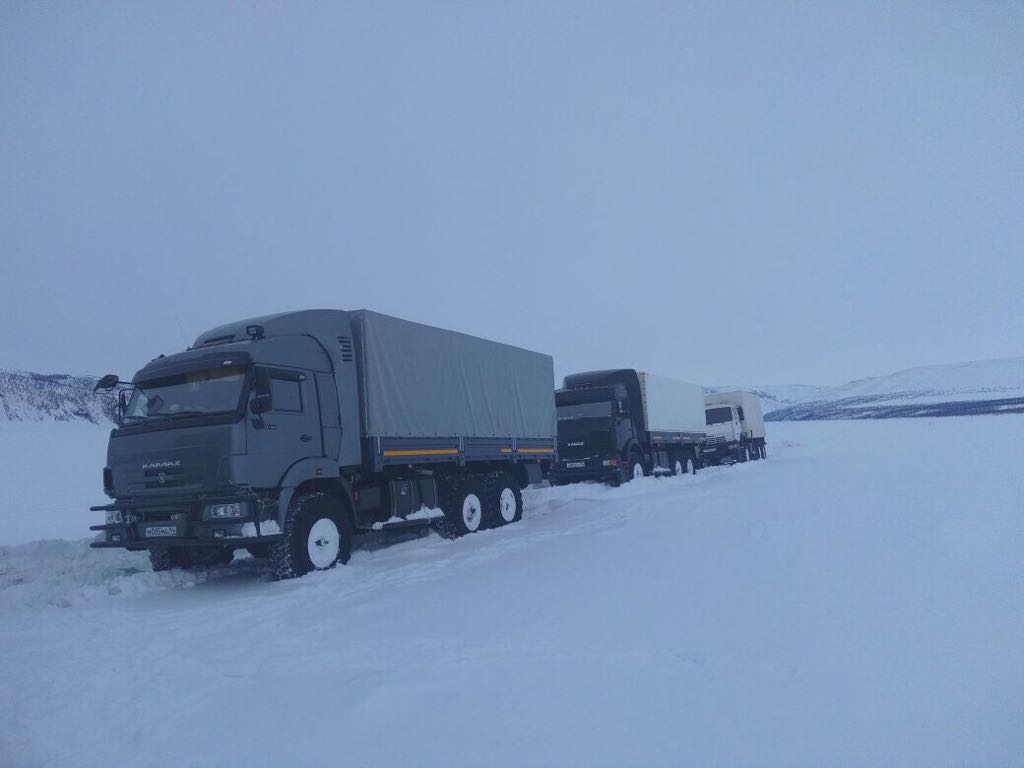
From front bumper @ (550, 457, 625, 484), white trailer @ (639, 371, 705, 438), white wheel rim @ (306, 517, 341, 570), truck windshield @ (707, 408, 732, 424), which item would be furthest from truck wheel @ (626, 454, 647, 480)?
white wheel rim @ (306, 517, 341, 570)

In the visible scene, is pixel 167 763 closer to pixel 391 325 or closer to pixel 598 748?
pixel 598 748

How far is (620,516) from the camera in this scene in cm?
1237

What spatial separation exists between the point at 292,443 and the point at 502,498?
5530 millimetres

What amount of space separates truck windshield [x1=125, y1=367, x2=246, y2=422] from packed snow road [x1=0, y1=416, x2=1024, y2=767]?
2115 millimetres

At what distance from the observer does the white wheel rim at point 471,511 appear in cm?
1226

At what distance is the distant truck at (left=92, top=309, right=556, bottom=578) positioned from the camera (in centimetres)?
802

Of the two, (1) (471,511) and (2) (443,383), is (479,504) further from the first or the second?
(2) (443,383)

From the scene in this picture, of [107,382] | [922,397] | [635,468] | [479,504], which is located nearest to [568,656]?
[107,382]

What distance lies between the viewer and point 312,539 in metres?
8.77

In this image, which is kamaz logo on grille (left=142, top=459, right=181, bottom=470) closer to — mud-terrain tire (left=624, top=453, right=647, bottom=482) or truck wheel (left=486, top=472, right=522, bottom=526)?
truck wheel (left=486, top=472, right=522, bottom=526)

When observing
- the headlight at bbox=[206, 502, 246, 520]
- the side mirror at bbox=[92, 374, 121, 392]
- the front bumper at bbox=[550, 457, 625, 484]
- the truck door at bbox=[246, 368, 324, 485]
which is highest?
the side mirror at bbox=[92, 374, 121, 392]

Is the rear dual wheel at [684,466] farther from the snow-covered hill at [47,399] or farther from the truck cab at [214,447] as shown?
the snow-covered hill at [47,399]

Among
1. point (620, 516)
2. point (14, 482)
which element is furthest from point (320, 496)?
point (14, 482)

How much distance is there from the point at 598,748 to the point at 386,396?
7697 millimetres
